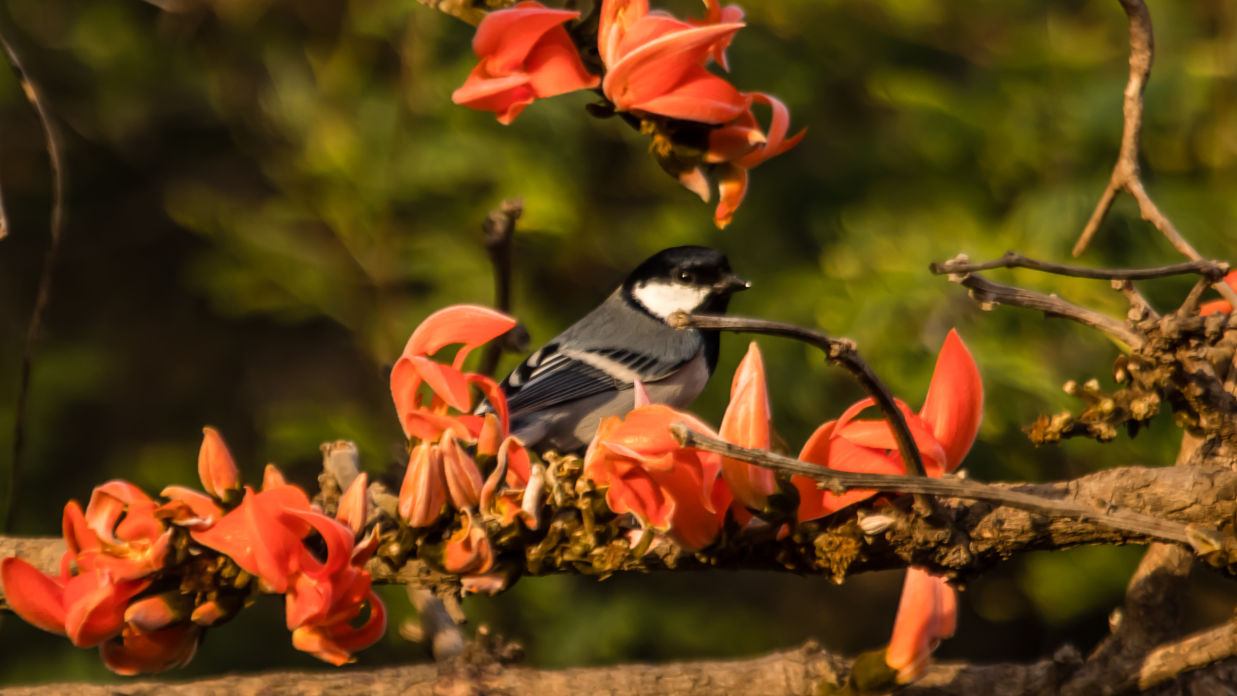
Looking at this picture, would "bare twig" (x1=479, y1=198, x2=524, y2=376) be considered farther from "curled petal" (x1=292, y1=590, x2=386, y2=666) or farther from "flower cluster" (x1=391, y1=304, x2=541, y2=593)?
"curled petal" (x1=292, y1=590, x2=386, y2=666)

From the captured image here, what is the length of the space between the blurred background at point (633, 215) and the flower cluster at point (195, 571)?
1067 millimetres

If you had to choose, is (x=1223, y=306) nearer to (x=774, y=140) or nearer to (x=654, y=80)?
(x=774, y=140)

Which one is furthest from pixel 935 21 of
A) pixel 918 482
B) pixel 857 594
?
pixel 918 482

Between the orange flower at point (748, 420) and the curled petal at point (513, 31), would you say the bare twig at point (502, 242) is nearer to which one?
the curled petal at point (513, 31)

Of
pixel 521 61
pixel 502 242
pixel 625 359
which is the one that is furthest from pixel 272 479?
pixel 625 359

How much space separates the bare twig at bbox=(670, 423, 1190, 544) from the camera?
3.06 ft

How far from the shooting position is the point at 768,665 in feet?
4.65

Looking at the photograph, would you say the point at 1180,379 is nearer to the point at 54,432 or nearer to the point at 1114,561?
the point at 1114,561

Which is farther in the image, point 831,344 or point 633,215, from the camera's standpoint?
point 633,215

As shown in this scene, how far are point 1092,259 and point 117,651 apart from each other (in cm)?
208

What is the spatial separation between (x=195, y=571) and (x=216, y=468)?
105mm

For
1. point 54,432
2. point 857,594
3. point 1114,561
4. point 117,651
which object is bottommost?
point 857,594

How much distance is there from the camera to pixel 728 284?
2.60m

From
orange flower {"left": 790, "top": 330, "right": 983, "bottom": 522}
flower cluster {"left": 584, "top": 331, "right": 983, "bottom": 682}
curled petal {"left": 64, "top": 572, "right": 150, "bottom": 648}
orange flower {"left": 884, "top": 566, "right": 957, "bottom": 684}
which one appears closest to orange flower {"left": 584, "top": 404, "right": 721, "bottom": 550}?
flower cluster {"left": 584, "top": 331, "right": 983, "bottom": 682}
